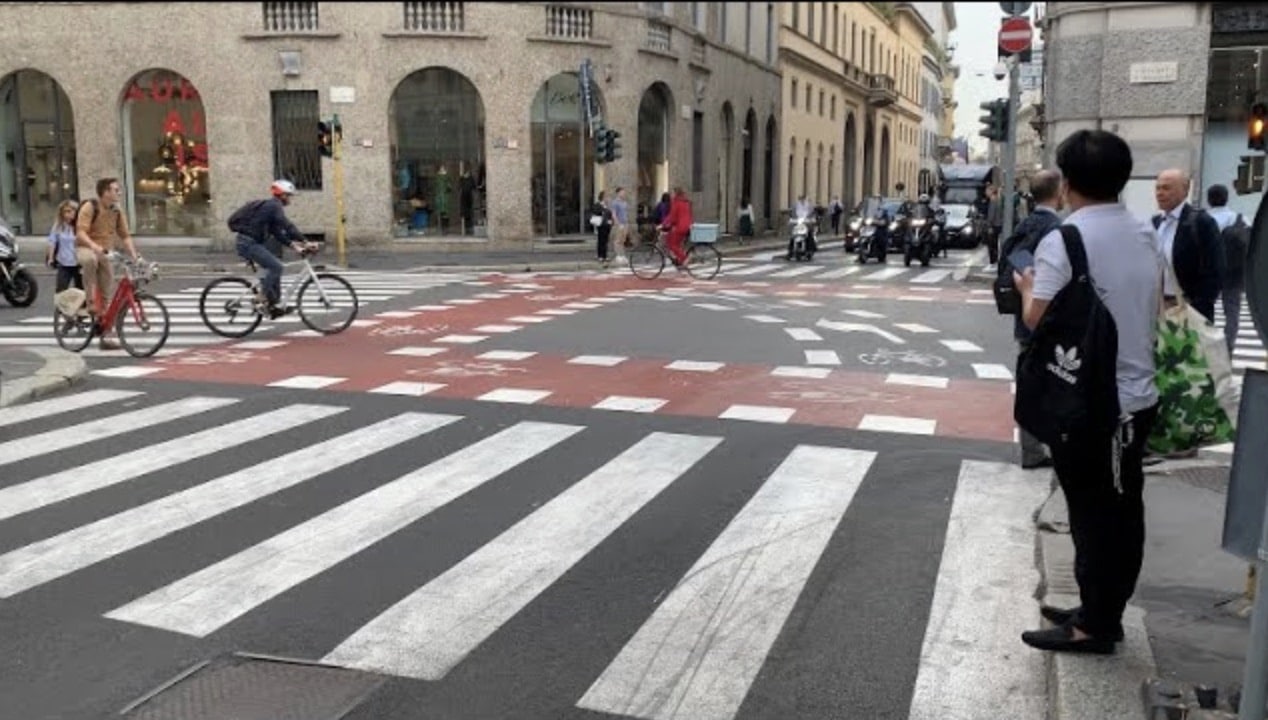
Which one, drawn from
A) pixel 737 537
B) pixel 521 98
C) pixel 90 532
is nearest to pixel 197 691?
pixel 90 532

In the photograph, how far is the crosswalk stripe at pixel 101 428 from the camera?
24.3 feet

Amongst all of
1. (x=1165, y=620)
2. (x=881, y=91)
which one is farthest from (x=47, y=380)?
(x=881, y=91)

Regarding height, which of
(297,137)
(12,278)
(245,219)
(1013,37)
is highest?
(1013,37)

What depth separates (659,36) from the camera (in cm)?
3278

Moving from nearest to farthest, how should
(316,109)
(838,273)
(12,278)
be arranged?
(12,278) < (838,273) < (316,109)

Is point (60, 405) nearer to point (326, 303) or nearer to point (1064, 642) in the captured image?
point (326, 303)

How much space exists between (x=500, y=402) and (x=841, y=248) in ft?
92.2

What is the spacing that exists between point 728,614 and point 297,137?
88.7 ft

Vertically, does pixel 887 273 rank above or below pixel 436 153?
below

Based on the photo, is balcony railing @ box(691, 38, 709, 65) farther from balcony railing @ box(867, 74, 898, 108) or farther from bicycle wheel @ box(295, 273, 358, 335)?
bicycle wheel @ box(295, 273, 358, 335)

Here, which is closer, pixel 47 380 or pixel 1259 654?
pixel 1259 654

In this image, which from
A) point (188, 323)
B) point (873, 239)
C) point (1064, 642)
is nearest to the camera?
point (1064, 642)

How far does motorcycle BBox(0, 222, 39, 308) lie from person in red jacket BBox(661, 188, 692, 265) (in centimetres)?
1147

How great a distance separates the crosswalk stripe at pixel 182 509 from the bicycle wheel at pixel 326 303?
222 inches
